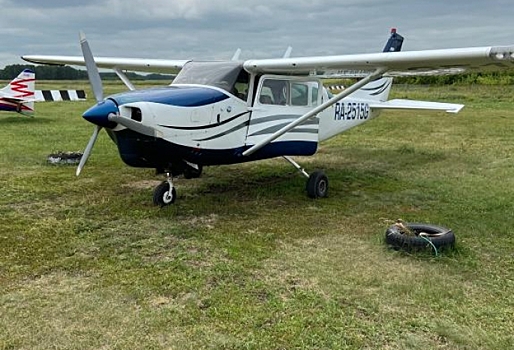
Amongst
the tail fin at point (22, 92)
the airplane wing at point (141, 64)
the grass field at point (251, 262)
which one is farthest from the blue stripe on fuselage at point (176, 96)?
the tail fin at point (22, 92)

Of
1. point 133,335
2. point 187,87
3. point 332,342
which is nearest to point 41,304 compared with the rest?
point 133,335

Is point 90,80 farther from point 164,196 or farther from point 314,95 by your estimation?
point 314,95

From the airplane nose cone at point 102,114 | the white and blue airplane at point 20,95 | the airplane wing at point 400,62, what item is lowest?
the white and blue airplane at point 20,95

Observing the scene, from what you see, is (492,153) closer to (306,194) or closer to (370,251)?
(306,194)

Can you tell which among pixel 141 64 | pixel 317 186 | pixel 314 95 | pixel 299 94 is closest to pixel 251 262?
pixel 317 186

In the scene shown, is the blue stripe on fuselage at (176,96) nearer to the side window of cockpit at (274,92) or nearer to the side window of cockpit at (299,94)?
the side window of cockpit at (274,92)

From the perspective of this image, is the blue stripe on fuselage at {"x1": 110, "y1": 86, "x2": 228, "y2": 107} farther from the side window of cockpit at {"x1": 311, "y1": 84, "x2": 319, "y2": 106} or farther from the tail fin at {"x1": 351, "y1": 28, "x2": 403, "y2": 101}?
the tail fin at {"x1": 351, "y1": 28, "x2": 403, "y2": 101}

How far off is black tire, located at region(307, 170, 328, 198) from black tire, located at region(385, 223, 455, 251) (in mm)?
2160

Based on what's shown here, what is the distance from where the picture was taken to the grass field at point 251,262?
3.29m

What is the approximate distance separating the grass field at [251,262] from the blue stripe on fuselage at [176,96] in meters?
1.36

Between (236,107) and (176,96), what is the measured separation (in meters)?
0.99

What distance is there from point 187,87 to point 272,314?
3.54 metres

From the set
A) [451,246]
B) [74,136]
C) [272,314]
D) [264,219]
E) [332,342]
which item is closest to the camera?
[332,342]

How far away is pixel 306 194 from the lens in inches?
287
